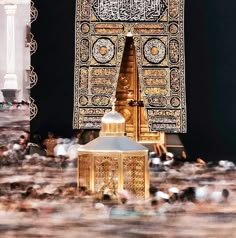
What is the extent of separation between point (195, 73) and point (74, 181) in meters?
1.19

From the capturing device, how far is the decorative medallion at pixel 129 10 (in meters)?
5.59

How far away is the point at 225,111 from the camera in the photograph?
5.59 meters

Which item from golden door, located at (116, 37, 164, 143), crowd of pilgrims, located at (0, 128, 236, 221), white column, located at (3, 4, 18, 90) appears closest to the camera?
crowd of pilgrims, located at (0, 128, 236, 221)

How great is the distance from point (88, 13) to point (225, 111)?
4.08 feet

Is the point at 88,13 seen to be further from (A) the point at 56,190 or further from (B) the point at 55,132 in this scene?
(A) the point at 56,190

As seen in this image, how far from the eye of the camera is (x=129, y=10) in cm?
561

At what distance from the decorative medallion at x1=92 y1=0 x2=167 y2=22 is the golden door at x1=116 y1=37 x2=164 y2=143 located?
247mm

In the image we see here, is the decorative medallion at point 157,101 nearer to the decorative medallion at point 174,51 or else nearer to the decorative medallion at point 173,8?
the decorative medallion at point 174,51

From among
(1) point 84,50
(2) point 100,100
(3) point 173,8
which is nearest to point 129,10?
(3) point 173,8

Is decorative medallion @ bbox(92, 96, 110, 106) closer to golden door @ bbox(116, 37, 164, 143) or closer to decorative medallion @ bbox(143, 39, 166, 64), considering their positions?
golden door @ bbox(116, 37, 164, 143)

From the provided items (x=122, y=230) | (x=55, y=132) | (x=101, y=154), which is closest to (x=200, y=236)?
(x=122, y=230)

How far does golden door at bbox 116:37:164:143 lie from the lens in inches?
229

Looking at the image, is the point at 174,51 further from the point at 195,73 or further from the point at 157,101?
the point at 157,101

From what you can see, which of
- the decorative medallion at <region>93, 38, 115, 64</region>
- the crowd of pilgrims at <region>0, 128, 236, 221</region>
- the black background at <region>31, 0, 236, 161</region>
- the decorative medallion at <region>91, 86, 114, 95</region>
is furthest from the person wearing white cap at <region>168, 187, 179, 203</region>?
the decorative medallion at <region>93, 38, 115, 64</region>
